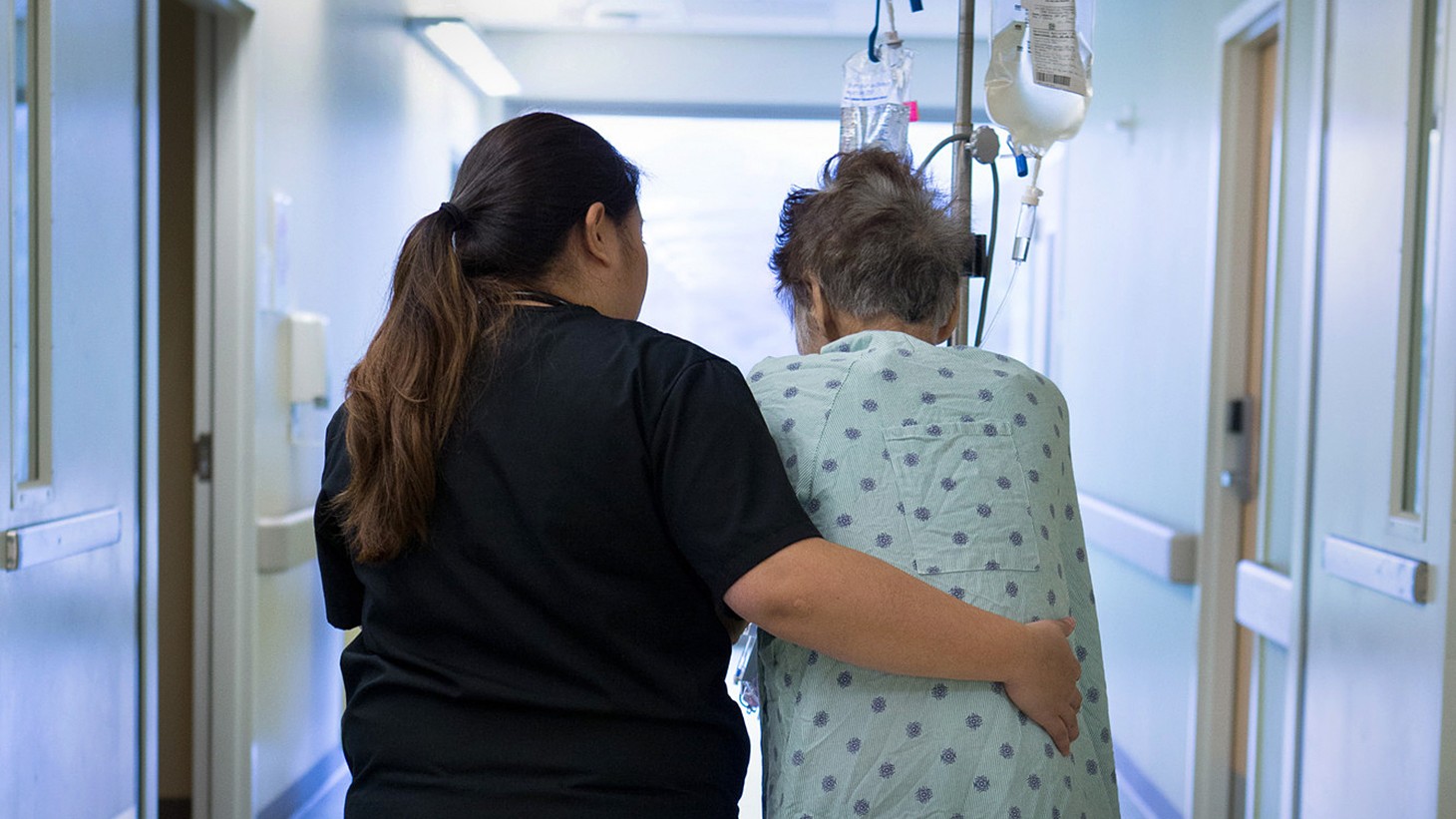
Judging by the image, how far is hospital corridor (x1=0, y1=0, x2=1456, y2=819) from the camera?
3.47ft

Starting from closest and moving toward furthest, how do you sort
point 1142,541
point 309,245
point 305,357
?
point 305,357, point 309,245, point 1142,541

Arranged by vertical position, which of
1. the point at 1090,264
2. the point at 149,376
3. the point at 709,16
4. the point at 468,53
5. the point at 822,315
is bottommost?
the point at 149,376

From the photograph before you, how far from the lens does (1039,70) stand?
5.14ft

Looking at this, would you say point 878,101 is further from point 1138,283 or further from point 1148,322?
point 1138,283

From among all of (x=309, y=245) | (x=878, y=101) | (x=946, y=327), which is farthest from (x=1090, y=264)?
(x=946, y=327)

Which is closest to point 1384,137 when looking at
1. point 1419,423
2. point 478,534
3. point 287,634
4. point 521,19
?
point 1419,423

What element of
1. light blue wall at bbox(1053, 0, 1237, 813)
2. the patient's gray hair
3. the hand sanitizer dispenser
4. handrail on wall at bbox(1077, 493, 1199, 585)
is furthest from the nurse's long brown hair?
light blue wall at bbox(1053, 0, 1237, 813)

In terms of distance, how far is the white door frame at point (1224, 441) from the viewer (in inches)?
122

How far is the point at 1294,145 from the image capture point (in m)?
2.74

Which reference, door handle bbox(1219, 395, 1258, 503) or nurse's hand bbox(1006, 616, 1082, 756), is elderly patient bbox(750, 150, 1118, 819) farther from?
door handle bbox(1219, 395, 1258, 503)

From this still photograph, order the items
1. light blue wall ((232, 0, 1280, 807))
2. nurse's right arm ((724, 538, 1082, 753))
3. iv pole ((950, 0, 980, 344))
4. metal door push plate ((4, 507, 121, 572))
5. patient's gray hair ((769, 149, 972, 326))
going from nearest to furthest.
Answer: nurse's right arm ((724, 538, 1082, 753)) → patient's gray hair ((769, 149, 972, 326)) → iv pole ((950, 0, 980, 344)) → metal door push plate ((4, 507, 121, 572)) → light blue wall ((232, 0, 1280, 807))

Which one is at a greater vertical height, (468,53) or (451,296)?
(468,53)

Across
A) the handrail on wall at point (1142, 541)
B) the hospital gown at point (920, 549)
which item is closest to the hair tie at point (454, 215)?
the hospital gown at point (920, 549)

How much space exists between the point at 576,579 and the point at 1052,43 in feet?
3.16
